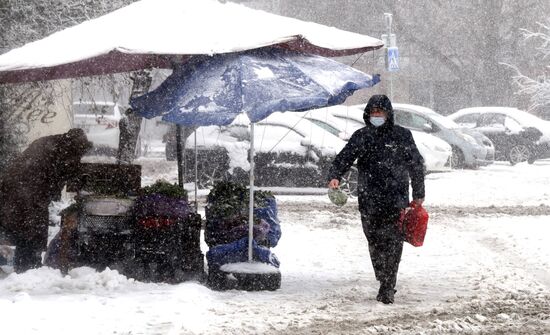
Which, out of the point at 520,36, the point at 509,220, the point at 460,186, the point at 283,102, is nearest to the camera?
the point at 283,102

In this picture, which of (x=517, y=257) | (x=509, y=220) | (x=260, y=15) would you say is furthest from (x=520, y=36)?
(x=260, y=15)

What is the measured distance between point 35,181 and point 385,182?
3.29 metres

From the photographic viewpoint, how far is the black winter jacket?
8.06 meters

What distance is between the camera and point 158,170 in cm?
2403

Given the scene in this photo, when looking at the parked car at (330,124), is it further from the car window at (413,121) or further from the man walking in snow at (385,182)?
the man walking in snow at (385,182)

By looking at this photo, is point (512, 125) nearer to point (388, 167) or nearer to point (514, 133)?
point (514, 133)

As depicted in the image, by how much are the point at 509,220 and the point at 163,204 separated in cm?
728

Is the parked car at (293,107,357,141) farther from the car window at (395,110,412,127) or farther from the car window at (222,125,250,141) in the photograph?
the car window at (395,110,412,127)

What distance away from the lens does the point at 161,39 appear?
26.5 ft

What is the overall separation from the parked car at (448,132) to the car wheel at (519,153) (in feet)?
9.07

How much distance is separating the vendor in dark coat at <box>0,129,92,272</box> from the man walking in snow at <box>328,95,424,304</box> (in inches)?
97.9

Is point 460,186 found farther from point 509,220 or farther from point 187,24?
point 187,24

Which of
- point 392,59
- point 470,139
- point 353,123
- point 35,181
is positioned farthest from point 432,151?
point 35,181

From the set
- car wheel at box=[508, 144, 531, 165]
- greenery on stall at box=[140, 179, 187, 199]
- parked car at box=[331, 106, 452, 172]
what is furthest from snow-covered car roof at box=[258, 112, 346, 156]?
car wheel at box=[508, 144, 531, 165]
